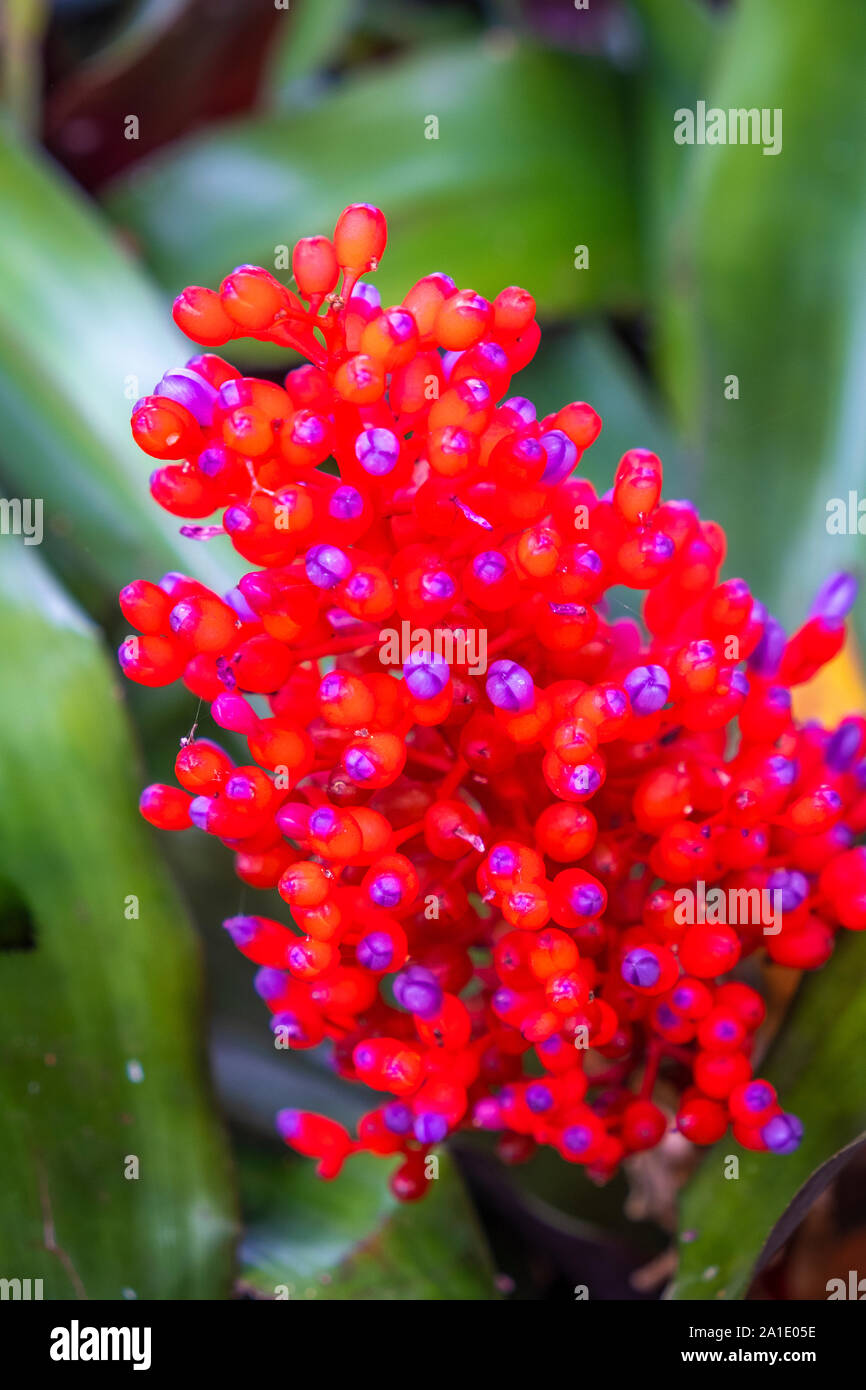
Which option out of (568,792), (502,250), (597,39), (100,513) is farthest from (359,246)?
(597,39)

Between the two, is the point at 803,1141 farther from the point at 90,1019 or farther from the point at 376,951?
the point at 90,1019

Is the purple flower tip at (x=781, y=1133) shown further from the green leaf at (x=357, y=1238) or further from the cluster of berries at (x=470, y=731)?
the green leaf at (x=357, y=1238)

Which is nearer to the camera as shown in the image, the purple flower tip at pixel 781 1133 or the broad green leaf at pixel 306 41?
the purple flower tip at pixel 781 1133

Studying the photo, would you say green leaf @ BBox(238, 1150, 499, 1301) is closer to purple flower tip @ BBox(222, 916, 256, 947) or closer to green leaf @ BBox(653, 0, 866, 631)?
purple flower tip @ BBox(222, 916, 256, 947)

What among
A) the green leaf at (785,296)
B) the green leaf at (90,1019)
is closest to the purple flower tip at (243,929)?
the green leaf at (90,1019)

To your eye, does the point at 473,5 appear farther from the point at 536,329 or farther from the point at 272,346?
the point at 536,329
